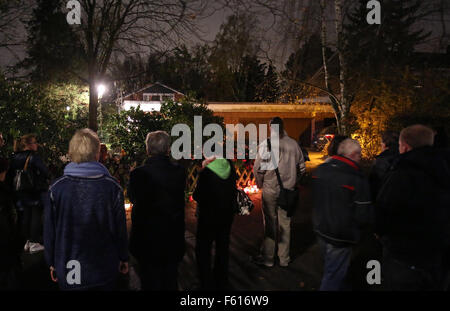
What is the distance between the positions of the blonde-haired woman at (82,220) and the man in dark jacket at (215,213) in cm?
110

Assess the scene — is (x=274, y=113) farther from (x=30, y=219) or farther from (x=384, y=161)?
(x=30, y=219)

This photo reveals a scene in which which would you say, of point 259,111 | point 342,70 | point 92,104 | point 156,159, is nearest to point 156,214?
point 156,159

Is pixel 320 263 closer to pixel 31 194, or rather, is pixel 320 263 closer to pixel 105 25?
pixel 31 194

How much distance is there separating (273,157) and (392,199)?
69.5 inches

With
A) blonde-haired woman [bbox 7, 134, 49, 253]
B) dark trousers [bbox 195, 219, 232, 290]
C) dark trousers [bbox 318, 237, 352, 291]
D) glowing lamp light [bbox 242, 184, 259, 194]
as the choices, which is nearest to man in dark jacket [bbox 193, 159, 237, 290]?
dark trousers [bbox 195, 219, 232, 290]

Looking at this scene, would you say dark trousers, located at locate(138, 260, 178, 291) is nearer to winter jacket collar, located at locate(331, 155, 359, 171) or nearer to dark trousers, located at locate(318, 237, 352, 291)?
dark trousers, located at locate(318, 237, 352, 291)

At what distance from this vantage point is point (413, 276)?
230 centimetres

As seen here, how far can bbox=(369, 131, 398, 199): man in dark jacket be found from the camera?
3625 millimetres

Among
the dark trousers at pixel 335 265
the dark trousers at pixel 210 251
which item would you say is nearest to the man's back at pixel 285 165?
the dark trousers at pixel 210 251

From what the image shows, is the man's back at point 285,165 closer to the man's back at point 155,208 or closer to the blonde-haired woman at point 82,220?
the man's back at point 155,208

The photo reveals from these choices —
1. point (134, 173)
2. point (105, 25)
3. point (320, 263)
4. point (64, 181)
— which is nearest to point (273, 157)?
point (320, 263)

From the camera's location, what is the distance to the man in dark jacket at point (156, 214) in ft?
8.36

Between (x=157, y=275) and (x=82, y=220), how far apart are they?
36.3 inches
